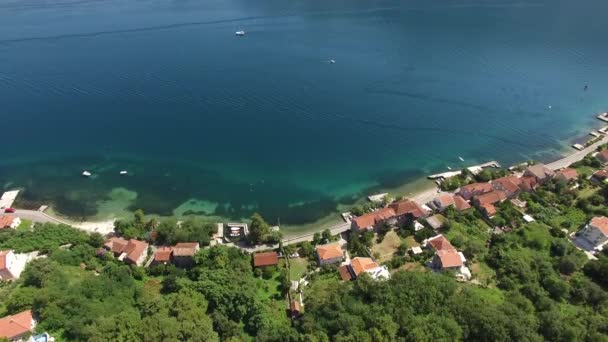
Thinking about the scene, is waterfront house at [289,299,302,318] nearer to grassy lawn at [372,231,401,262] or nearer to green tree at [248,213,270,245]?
green tree at [248,213,270,245]

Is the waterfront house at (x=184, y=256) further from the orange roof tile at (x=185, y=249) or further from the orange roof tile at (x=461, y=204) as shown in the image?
the orange roof tile at (x=461, y=204)

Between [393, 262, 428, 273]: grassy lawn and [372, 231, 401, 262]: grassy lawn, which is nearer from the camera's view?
[393, 262, 428, 273]: grassy lawn

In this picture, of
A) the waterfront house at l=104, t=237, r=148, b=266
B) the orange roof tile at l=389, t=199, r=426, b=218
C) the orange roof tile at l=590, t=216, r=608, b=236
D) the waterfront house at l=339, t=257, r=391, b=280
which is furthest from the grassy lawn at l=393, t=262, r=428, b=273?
the waterfront house at l=104, t=237, r=148, b=266

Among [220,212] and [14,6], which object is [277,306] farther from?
[14,6]

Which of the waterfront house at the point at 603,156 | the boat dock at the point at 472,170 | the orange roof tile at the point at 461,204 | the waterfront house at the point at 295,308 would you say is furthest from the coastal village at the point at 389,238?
the waterfront house at the point at 603,156

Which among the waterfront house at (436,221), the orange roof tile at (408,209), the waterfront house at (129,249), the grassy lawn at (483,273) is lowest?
the waterfront house at (129,249)

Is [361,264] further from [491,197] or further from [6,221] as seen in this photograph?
[6,221]
